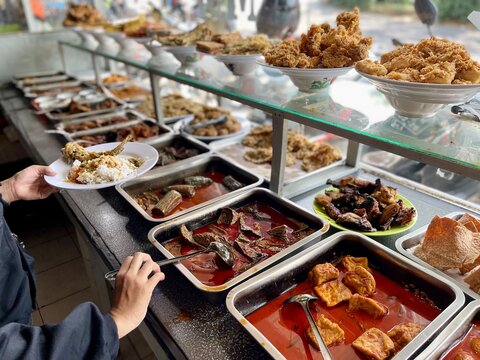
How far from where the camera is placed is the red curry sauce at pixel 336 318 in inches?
39.5

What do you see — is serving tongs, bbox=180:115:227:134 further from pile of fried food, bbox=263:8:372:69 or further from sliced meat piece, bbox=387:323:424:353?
sliced meat piece, bbox=387:323:424:353

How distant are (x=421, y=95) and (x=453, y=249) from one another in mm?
553

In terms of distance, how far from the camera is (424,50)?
1.16 metres

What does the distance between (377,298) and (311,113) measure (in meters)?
0.66

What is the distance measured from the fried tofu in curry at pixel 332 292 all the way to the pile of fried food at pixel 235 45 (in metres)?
1.09

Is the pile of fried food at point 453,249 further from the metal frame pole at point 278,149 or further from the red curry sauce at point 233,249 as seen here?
the metal frame pole at point 278,149

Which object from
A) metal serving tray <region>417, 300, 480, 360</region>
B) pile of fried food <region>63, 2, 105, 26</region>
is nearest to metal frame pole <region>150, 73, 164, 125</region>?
pile of fried food <region>63, 2, 105, 26</region>

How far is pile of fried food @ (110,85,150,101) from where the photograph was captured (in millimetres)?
3488

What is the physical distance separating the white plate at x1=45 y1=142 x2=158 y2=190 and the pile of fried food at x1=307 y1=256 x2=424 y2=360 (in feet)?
2.61

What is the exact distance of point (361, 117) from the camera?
1.23m

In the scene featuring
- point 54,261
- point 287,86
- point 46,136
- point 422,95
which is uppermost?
point 422,95

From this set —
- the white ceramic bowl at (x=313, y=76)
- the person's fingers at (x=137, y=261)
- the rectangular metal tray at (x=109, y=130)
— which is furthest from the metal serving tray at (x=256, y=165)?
the person's fingers at (x=137, y=261)

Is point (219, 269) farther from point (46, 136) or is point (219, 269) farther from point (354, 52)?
point (46, 136)

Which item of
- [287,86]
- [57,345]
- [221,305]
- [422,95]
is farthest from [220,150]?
[57,345]
